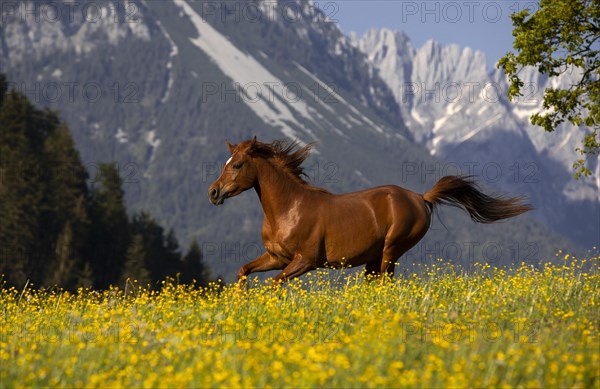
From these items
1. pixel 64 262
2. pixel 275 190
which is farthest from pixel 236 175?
pixel 64 262

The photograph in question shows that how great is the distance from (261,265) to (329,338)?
4.48 m

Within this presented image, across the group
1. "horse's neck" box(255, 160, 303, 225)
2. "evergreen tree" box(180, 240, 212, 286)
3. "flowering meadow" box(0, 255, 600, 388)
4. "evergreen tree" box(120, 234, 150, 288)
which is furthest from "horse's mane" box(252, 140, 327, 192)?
"evergreen tree" box(180, 240, 212, 286)

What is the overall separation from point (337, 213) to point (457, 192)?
3.03 m

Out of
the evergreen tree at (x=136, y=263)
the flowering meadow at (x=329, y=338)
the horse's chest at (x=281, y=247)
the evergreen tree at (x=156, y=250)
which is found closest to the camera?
the flowering meadow at (x=329, y=338)

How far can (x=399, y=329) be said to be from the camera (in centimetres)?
1023

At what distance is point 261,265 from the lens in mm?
15047

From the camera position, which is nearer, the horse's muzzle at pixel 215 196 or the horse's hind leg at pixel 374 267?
the horse's muzzle at pixel 215 196


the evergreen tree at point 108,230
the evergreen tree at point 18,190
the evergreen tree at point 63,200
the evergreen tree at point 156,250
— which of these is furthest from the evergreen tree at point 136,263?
the evergreen tree at point 18,190

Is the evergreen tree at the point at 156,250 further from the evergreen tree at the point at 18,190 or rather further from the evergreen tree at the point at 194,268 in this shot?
the evergreen tree at the point at 18,190

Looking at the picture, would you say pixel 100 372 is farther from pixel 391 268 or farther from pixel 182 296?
pixel 391 268

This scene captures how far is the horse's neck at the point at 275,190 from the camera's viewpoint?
15336 millimetres

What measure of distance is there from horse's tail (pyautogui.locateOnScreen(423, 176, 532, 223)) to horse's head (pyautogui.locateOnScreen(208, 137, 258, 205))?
3.70m

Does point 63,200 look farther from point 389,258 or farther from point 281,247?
point 389,258

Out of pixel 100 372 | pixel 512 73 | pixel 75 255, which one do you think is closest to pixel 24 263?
pixel 75 255
